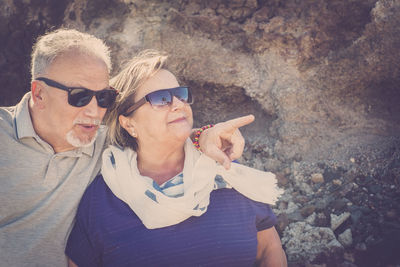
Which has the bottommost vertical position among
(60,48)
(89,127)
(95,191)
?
(95,191)

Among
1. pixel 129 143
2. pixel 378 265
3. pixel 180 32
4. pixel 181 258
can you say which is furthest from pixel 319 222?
pixel 180 32

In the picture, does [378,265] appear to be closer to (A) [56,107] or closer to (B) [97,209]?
(B) [97,209]

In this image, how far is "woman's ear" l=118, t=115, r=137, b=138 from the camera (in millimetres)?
2490

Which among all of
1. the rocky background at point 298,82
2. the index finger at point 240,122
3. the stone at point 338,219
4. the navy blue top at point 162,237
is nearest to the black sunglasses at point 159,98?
the index finger at point 240,122

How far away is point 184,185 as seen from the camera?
2188mm

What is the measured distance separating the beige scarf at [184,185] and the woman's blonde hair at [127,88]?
183mm

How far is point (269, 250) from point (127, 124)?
63.2 inches

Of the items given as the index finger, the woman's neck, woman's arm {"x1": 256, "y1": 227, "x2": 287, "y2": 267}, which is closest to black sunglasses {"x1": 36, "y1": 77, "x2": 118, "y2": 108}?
the woman's neck

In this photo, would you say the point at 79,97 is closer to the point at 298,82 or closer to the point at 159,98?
the point at 159,98

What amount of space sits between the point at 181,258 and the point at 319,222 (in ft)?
5.32

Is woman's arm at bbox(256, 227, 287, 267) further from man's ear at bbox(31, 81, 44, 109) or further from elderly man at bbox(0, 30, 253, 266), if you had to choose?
man's ear at bbox(31, 81, 44, 109)

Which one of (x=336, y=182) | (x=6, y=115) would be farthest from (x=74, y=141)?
(x=336, y=182)

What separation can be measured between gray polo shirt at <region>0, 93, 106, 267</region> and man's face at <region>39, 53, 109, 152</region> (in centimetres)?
11

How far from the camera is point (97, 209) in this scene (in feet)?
7.02
